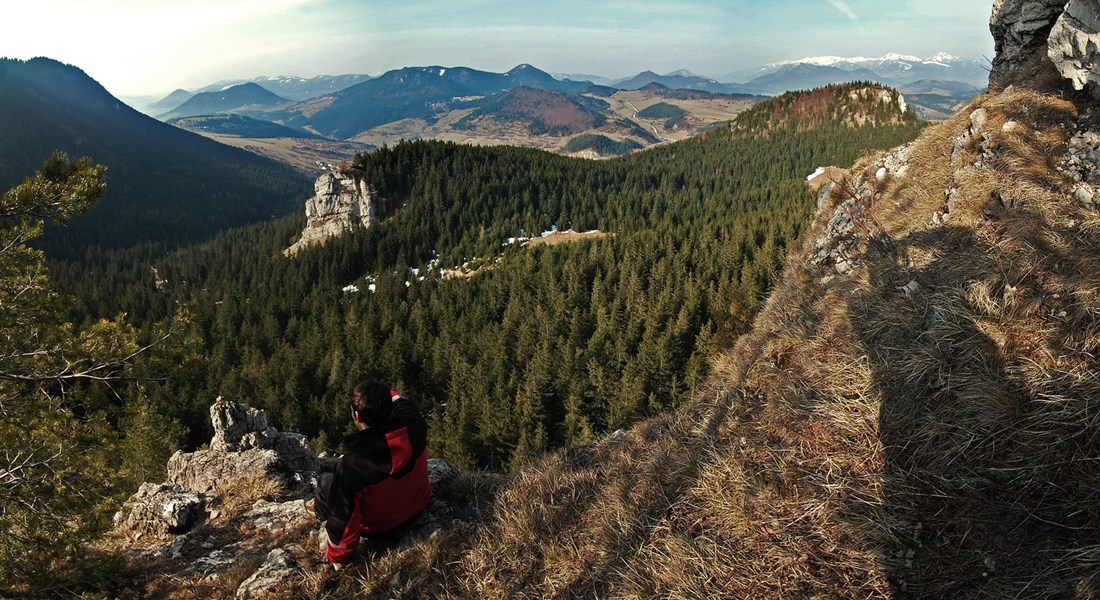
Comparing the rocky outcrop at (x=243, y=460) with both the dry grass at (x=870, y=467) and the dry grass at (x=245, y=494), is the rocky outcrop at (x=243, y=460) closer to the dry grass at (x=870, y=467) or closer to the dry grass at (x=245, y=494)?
the dry grass at (x=245, y=494)

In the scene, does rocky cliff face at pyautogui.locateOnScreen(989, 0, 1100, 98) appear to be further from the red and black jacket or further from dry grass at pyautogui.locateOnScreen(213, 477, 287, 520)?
dry grass at pyautogui.locateOnScreen(213, 477, 287, 520)

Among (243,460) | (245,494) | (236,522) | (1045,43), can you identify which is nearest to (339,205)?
(243,460)

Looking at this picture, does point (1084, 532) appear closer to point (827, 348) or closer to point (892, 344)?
point (892, 344)

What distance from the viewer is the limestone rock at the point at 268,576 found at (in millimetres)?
5582

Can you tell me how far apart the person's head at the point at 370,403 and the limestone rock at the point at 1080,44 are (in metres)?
13.8

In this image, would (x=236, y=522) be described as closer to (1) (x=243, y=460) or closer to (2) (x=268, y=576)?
(1) (x=243, y=460)

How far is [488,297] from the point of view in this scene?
74062 mm

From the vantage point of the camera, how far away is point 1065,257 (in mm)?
5148

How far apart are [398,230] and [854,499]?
119 meters

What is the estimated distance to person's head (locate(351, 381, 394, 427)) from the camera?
208 inches

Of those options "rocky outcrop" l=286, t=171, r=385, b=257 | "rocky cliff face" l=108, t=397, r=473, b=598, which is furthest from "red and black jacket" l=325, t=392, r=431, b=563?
"rocky outcrop" l=286, t=171, r=385, b=257

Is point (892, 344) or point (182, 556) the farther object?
point (182, 556)

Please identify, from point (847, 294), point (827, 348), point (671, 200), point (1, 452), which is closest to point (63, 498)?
point (1, 452)

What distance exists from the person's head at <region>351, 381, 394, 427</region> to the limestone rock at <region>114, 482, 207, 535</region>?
231 inches
